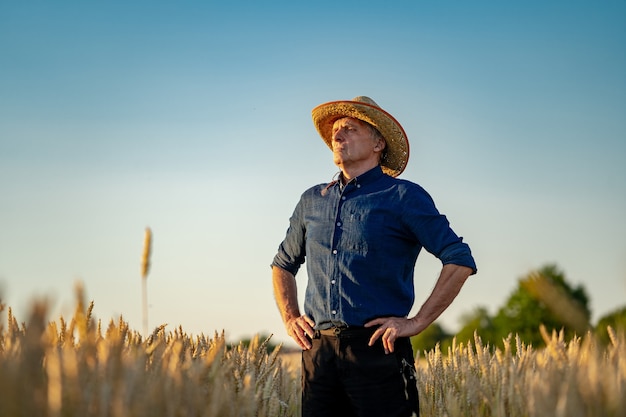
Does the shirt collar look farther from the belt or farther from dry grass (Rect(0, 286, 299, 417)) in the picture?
dry grass (Rect(0, 286, 299, 417))

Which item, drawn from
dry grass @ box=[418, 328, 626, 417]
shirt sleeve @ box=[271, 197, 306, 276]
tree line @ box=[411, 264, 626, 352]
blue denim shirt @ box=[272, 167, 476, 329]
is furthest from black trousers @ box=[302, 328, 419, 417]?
tree line @ box=[411, 264, 626, 352]

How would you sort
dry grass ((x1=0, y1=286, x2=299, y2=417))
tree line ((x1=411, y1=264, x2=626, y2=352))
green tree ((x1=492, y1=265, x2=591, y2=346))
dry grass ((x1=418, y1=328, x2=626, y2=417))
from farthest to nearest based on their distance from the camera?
green tree ((x1=492, y1=265, x2=591, y2=346)), tree line ((x1=411, y1=264, x2=626, y2=352)), dry grass ((x1=418, y1=328, x2=626, y2=417)), dry grass ((x1=0, y1=286, x2=299, y2=417))

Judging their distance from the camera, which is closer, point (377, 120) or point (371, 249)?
point (371, 249)

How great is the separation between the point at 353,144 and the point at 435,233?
35.6 inches

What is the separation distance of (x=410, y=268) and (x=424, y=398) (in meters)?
0.99

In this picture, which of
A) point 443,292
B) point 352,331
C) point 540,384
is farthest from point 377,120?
point 540,384

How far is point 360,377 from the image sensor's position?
4.14m

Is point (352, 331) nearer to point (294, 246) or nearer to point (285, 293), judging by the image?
point (285, 293)

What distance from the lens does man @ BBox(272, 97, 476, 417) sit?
163 inches

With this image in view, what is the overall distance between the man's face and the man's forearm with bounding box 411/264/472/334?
983 millimetres

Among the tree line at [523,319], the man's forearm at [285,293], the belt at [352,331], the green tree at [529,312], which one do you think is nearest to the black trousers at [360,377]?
the belt at [352,331]

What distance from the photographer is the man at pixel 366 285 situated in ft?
13.5

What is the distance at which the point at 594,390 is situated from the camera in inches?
115

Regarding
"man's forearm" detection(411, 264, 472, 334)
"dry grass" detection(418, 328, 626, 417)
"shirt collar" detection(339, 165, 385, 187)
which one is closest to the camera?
"dry grass" detection(418, 328, 626, 417)
